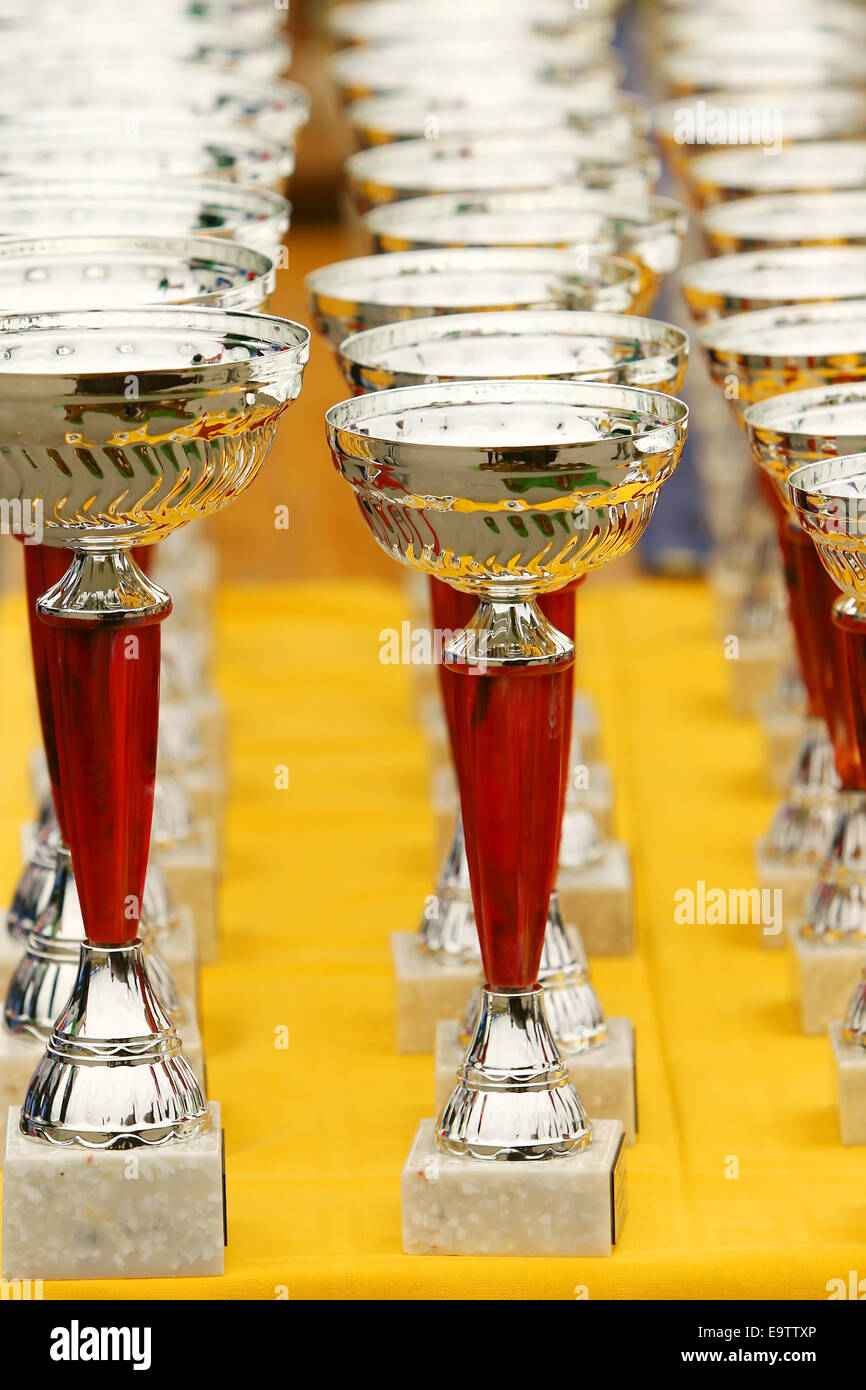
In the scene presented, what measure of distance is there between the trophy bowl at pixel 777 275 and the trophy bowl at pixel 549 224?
36 millimetres

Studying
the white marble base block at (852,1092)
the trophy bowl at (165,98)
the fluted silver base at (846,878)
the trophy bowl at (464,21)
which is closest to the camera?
the white marble base block at (852,1092)

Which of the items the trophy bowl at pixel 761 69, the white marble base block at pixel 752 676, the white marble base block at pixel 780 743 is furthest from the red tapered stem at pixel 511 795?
the trophy bowl at pixel 761 69

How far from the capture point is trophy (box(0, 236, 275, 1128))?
1622 millimetres

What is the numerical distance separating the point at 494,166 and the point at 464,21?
0.93m

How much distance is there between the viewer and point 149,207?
1.85 m

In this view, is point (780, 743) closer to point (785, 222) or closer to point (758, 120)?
point (785, 222)

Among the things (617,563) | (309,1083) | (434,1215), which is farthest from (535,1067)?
(617,563)

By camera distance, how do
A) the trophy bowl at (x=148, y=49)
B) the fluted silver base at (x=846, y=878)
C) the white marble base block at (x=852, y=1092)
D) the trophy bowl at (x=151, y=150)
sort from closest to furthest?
1. the white marble base block at (x=852, y=1092)
2. the fluted silver base at (x=846, y=878)
3. the trophy bowl at (x=151, y=150)
4. the trophy bowl at (x=148, y=49)

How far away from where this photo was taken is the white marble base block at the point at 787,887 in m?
1.97

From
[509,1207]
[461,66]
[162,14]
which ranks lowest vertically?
[509,1207]

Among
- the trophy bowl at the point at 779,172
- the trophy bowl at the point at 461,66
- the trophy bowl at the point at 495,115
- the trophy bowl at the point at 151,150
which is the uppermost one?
the trophy bowl at the point at 461,66

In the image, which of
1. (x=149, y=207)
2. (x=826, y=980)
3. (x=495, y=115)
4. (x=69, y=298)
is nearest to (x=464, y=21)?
(x=495, y=115)

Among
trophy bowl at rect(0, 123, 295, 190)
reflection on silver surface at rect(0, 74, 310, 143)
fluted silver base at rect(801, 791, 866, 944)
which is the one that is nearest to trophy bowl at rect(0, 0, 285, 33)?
A: reflection on silver surface at rect(0, 74, 310, 143)

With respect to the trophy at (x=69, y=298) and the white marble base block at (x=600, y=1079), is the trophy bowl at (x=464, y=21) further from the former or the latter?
the white marble base block at (x=600, y=1079)
